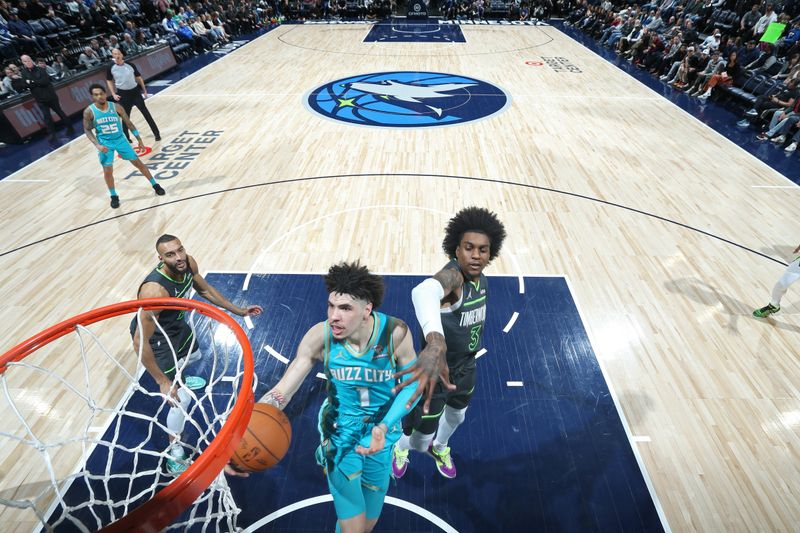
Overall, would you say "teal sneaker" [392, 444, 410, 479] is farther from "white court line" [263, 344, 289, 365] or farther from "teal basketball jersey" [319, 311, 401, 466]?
Answer: "white court line" [263, 344, 289, 365]

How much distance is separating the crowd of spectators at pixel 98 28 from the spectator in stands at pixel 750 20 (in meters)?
18.6

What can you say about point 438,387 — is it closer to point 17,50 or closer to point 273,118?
point 273,118

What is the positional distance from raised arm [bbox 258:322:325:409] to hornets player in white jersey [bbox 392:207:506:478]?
1.70 feet

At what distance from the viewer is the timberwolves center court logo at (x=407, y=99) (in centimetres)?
1058

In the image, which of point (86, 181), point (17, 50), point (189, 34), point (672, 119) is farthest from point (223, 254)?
point (189, 34)

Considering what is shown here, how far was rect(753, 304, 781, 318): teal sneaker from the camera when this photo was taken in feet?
16.3

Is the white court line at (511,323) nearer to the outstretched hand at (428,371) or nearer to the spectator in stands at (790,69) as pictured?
the outstretched hand at (428,371)

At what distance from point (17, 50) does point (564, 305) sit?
52.1 feet

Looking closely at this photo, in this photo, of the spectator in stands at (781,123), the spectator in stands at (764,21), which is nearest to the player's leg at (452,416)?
the spectator in stands at (781,123)

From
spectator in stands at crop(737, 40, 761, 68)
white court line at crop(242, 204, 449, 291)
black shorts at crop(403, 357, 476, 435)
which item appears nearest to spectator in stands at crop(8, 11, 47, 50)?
white court line at crop(242, 204, 449, 291)

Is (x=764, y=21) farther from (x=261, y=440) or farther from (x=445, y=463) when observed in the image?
(x=261, y=440)

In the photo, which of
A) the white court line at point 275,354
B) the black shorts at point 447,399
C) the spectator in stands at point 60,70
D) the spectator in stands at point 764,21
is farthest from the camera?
the spectator in stands at point 764,21

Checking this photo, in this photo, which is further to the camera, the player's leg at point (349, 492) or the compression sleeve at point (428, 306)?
the player's leg at point (349, 492)

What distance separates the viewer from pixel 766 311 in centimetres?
498
